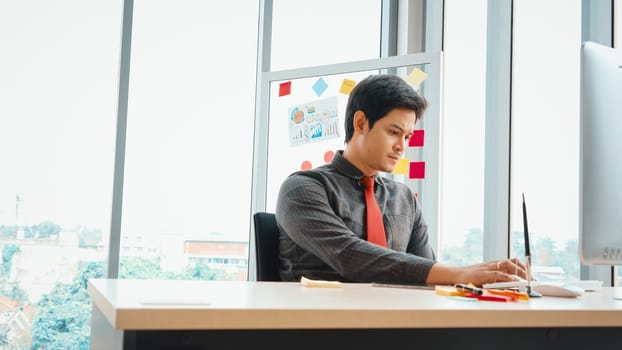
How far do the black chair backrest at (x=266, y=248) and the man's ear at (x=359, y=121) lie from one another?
1.25 feet

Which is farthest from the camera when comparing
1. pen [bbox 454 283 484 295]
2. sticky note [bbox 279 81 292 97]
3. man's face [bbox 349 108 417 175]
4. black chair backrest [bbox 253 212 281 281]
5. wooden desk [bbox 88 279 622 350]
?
sticky note [bbox 279 81 292 97]

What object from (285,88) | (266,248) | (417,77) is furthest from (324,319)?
(285,88)

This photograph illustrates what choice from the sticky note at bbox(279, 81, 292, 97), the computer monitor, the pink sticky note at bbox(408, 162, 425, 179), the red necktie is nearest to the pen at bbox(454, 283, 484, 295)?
the computer monitor

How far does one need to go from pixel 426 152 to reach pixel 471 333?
6.88ft

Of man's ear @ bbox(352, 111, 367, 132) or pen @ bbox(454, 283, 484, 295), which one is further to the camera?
man's ear @ bbox(352, 111, 367, 132)

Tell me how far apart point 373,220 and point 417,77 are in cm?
148

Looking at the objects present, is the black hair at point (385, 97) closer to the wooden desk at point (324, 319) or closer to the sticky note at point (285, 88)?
the wooden desk at point (324, 319)

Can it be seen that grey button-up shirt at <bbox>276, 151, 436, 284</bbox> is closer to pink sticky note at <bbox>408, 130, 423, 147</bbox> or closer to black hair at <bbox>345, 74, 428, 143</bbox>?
black hair at <bbox>345, 74, 428, 143</bbox>

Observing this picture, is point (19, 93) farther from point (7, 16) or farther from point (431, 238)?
point (431, 238)

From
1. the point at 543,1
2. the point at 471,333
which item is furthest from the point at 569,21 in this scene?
the point at 471,333

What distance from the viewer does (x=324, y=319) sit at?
2.67 ft

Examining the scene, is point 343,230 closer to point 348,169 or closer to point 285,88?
point 348,169

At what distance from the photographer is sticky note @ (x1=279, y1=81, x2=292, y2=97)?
348 centimetres

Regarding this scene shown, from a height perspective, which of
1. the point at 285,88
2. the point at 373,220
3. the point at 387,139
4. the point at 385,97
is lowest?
the point at 373,220
